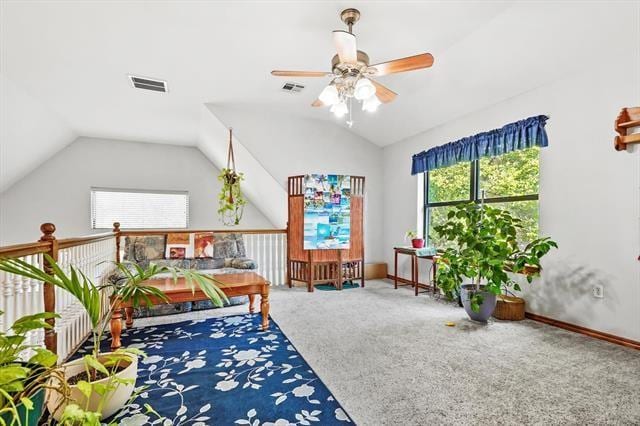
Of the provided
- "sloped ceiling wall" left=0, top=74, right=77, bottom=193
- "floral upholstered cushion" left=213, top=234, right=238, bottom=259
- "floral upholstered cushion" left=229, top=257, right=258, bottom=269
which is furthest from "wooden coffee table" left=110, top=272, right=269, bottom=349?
"sloped ceiling wall" left=0, top=74, right=77, bottom=193

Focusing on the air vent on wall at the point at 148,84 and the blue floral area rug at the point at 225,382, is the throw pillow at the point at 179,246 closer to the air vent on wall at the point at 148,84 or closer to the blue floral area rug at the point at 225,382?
the blue floral area rug at the point at 225,382

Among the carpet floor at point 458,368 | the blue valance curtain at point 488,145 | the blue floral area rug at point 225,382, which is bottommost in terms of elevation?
the blue floral area rug at point 225,382

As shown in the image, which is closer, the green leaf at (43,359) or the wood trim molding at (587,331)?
the green leaf at (43,359)

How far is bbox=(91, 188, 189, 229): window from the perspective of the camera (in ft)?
19.1

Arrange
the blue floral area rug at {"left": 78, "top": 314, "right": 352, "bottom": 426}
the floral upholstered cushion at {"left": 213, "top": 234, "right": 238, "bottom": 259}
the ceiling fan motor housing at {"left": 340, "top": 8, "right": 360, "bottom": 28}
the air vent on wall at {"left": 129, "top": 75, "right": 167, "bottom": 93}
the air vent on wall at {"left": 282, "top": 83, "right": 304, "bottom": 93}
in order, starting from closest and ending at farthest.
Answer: the blue floral area rug at {"left": 78, "top": 314, "right": 352, "bottom": 426} < the ceiling fan motor housing at {"left": 340, "top": 8, "right": 360, "bottom": 28} < the air vent on wall at {"left": 129, "top": 75, "right": 167, "bottom": 93} < the air vent on wall at {"left": 282, "top": 83, "right": 304, "bottom": 93} < the floral upholstered cushion at {"left": 213, "top": 234, "right": 238, "bottom": 259}

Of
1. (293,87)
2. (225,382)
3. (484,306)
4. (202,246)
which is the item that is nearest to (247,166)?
(202,246)

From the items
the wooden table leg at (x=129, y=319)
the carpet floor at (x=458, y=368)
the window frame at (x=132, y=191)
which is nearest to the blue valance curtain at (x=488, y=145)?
the carpet floor at (x=458, y=368)

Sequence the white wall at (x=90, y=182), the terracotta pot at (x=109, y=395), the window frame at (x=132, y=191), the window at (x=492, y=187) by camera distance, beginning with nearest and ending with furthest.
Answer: the terracotta pot at (x=109, y=395)
the window at (x=492, y=187)
the white wall at (x=90, y=182)
the window frame at (x=132, y=191)

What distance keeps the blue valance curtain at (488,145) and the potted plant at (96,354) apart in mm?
3564

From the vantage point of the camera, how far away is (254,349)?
8.89 ft

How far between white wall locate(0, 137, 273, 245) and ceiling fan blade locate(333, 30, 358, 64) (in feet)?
16.1

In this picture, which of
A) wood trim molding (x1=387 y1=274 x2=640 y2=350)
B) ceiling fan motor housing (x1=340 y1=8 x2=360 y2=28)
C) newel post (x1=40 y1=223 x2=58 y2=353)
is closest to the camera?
newel post (x1=40 y1=223 x2=58 y2=353)

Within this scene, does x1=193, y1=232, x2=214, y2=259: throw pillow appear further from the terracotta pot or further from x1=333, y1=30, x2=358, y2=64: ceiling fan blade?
x1=333, y1=30, x2=358, y2=64: ceiling fan blade

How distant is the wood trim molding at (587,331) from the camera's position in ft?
8.86
